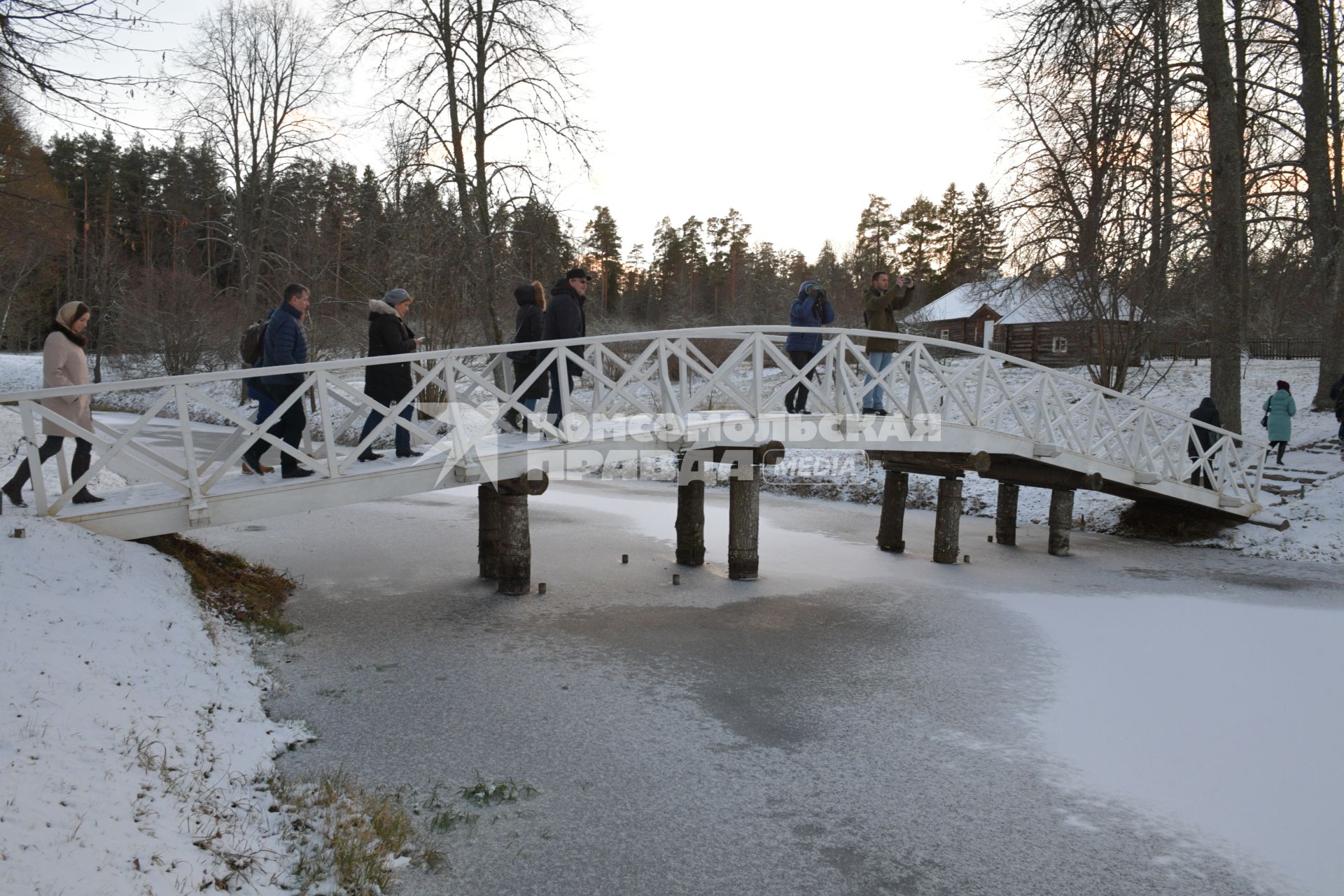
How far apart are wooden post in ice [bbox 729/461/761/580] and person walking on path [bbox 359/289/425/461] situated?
12.6 ft

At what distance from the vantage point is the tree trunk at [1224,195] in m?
13.3

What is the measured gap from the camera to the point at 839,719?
20.4 ft

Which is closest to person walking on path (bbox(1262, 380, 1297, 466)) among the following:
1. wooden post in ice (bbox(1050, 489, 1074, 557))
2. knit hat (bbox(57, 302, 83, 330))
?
wooden post in ice (bbox(1050, 489, 1074, 557))

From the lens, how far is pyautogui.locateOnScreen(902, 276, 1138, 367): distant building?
57.5 ft

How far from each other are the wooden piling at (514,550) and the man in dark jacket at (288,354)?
2220 millimetres

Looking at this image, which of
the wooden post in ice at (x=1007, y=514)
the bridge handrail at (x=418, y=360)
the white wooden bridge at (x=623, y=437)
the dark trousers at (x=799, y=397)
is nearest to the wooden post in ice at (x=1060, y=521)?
the white wooden bridge at (x=623, y=437)

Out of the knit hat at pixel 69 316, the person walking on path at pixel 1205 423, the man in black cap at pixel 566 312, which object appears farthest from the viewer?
the person walking on path at pixel 1205 423

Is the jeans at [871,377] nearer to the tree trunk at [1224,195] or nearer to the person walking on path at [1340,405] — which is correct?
the tree trunk at [1224,195]

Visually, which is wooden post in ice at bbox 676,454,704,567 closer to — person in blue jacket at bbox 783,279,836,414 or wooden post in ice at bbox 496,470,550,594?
person in blue jacket at bbox 783,279,836,414

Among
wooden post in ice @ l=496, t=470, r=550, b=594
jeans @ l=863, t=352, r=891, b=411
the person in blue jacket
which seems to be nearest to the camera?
wooden post in ice @ l=496, t=470, r=550, b=594

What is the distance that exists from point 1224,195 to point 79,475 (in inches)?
599

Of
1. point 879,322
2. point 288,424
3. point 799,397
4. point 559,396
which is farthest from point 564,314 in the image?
point 879,322

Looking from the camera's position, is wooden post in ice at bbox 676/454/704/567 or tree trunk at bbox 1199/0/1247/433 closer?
wooden post in ice at bbox 676/454/704/567

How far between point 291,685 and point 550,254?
12.6m
